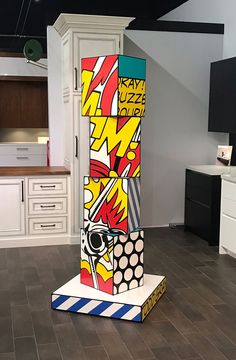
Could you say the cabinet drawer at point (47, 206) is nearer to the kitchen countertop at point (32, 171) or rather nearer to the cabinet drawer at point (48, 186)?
the cabinet drawer at point (48, 186)

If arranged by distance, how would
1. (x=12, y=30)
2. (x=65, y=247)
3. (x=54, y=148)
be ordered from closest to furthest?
(x=65, y=247) < (x=54, y=148) < (x=12, y=30)

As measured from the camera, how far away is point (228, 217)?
4.69 m

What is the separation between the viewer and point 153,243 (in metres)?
5.27

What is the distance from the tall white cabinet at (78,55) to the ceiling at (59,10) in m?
2.07

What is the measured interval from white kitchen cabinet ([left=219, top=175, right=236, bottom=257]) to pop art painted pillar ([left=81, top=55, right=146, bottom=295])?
4.35ft

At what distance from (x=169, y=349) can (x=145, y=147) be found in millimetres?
3198

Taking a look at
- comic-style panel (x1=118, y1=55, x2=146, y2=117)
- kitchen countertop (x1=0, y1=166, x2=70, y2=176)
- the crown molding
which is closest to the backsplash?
kitchen countertop (x1=0, y1=166, x2=70, y2=176)

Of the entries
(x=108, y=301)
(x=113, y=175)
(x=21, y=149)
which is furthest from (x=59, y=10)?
(x=108, y=301)

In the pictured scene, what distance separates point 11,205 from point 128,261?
194 cm

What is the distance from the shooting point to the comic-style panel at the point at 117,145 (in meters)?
3.51

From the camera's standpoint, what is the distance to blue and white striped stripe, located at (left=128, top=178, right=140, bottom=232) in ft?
11.5

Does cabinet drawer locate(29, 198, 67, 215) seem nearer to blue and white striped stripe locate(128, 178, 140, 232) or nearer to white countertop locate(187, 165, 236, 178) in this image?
white countertop locate(187, 165, 236, 178)

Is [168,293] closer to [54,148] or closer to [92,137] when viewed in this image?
[92,137]

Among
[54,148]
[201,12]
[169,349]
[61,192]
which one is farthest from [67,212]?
[201,12]
